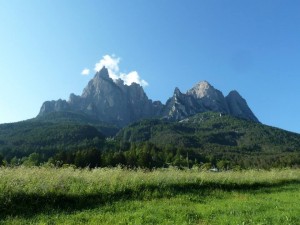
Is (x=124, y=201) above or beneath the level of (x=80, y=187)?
beneath

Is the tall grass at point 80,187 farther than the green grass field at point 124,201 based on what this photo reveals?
Yes

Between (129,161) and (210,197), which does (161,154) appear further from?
(210,197)

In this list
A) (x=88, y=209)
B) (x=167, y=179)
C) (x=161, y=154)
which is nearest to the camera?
(x=88, y=209)

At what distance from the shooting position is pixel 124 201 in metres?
17.4

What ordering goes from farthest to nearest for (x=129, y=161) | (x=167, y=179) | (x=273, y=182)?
(x=129, y=161) → (x=273, y=182) → (x=167, y=179)

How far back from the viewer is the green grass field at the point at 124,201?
549 inches

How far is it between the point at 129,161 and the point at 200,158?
7637 cm

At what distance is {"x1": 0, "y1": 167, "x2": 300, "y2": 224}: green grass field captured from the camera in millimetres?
13953

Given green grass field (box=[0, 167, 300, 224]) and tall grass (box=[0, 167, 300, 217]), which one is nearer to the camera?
green grass field (box=[0, 167, 300, 224])

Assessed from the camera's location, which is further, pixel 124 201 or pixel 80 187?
pixel 80 187

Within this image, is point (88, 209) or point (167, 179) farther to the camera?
point (167, 179)

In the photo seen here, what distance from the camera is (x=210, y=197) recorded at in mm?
20812

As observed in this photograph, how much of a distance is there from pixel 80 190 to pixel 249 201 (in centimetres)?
899

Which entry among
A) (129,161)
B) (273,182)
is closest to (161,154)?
(129,161)
